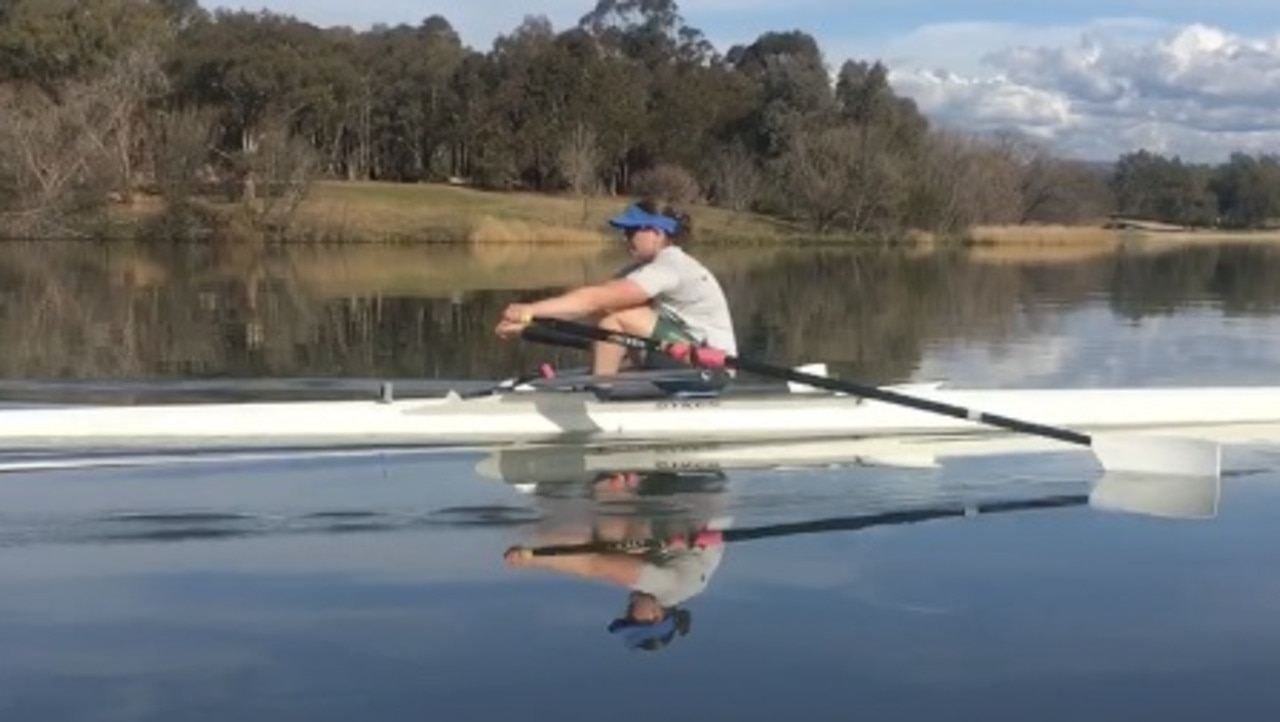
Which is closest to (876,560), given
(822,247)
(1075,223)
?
(822,247)

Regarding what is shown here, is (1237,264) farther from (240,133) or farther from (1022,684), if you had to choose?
(1022,684)

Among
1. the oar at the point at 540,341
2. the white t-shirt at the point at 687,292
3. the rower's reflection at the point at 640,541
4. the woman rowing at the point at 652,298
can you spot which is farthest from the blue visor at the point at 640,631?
the white t-shirt at the point at 687,292

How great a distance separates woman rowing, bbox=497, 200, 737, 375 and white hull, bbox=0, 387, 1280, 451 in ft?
1.21

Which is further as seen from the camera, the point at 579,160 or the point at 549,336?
the point at 579,160

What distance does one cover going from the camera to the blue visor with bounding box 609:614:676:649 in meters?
5.21

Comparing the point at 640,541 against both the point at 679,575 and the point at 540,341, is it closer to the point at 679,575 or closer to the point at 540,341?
the point at 679,575

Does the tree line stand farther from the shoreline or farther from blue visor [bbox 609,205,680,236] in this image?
blue visor [bbox 609,205,680,236]

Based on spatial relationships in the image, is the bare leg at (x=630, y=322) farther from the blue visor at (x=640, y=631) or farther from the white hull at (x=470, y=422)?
the blue visor at (x=640, y=631)

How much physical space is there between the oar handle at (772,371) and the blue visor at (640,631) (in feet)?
9.16

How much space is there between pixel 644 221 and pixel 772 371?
3.73 feet

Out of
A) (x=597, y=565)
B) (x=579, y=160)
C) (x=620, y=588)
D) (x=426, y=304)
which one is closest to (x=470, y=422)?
(x=597, y=565)

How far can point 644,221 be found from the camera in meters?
8.39

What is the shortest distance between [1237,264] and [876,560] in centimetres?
4823

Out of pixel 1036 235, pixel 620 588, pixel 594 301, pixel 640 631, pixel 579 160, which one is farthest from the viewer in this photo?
pixel 1036 235
